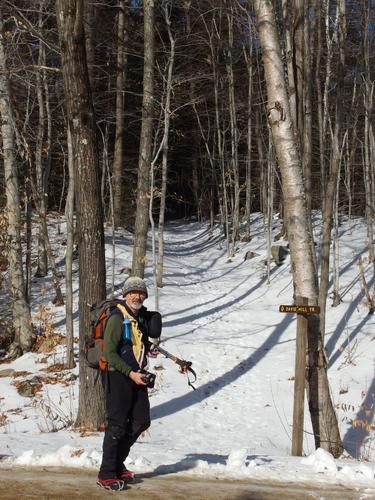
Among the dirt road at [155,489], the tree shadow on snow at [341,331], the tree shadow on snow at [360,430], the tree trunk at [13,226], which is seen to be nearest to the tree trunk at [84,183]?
the dirt road at [155,489]

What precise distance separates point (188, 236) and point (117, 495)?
27957 mm

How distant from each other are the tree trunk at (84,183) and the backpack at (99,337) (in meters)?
2.41

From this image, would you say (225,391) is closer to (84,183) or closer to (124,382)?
(84,183)

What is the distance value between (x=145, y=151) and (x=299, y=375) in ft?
23.9

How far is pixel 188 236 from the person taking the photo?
32219 millimetres

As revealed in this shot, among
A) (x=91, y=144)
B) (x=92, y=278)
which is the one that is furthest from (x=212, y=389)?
(x=91, y=144)

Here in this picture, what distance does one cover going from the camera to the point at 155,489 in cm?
457

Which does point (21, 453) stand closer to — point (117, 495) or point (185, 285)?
point (117, 495)

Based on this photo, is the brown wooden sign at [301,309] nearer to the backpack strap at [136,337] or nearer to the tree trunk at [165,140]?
the backpack strap at [136,337]

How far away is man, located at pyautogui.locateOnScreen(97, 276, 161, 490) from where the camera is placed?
177 inches

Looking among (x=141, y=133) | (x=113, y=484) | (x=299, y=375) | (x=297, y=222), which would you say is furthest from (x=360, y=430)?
(x=141, y=133)

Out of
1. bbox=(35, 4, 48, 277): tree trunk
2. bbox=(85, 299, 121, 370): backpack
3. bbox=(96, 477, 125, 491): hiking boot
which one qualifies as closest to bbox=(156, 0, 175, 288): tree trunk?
bbox=(35, 4, 48, 277): tree trunk

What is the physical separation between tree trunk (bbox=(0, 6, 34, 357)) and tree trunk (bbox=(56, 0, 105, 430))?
15.4 feet

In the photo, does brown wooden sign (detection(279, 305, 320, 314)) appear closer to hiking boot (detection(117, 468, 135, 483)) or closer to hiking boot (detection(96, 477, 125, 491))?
hiking boot (detection(117, 468, 135, 483))
